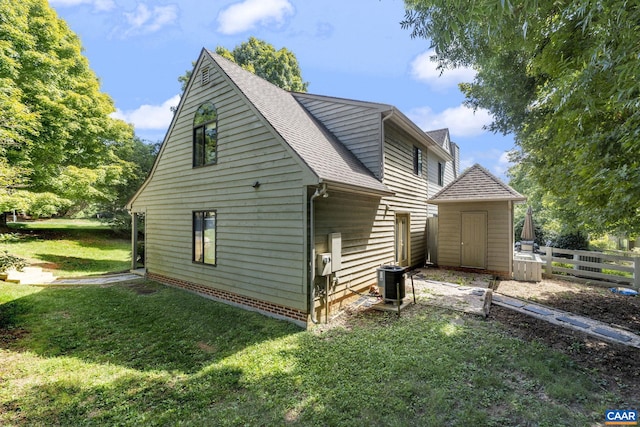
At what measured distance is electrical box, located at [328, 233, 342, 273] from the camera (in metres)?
6.10

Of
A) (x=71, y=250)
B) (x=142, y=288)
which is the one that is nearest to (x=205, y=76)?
(x=142, y=288)

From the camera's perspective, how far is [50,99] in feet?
44.7

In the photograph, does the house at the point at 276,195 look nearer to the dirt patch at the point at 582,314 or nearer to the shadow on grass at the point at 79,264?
the dirt patch at the point at 582,314

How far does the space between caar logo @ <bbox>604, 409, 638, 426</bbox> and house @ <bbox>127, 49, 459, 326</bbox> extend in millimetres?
4227

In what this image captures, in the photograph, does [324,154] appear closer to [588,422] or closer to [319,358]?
[319,358]

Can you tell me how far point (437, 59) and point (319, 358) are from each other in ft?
30.5

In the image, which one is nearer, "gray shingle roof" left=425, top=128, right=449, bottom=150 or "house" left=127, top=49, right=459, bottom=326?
"house" left=127, top=49, right=459, bottom=326

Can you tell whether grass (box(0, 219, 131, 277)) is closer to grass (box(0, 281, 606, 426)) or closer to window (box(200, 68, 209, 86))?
grass (box(0, 281, 606, 426))

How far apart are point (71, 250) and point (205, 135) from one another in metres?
14.0

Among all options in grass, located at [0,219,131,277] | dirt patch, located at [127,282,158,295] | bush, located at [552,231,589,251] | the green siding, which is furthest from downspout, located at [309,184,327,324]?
bush, located at [552,231,589,251]

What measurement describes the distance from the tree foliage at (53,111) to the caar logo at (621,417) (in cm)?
1402

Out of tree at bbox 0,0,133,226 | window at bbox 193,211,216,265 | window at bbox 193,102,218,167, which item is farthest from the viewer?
tree at bbox 0,0,133,226

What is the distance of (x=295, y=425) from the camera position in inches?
122

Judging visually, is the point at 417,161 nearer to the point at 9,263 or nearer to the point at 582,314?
the point at 582,314
